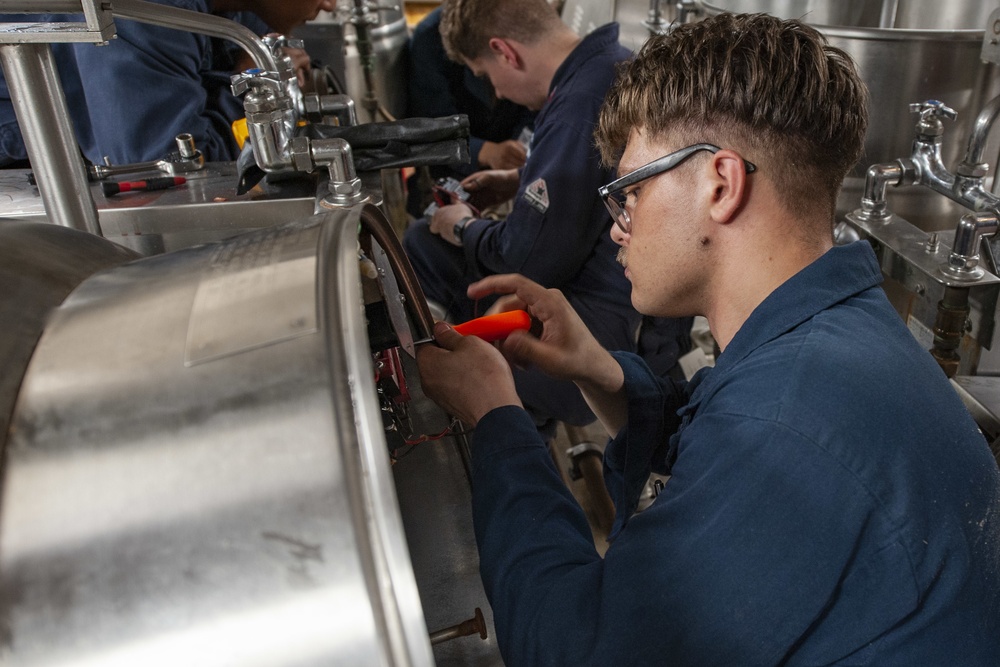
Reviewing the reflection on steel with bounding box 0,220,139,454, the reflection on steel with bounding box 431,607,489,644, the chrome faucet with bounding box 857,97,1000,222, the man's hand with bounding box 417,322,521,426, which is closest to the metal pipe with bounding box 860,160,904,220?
the chrome faucet with bounding box 857,97,1000,222

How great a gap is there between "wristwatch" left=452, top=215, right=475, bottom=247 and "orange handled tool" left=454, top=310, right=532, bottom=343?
88 cm

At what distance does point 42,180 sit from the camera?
0.97m

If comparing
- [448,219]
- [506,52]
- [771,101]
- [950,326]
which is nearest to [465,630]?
[771,101]

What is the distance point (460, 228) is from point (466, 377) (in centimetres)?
111

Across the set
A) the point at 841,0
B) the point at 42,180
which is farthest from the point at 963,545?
the point at 841,0

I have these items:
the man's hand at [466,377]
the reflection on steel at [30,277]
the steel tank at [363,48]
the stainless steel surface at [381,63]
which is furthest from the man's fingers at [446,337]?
the stainless steel surface at [381,63]

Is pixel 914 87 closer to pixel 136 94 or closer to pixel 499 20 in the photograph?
pixel 499 20

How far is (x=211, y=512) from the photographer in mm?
421

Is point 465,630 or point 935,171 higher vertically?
point 935,171

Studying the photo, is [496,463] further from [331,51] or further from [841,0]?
[331,51]

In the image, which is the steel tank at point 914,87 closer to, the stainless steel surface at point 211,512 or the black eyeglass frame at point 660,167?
the black eyeglass frame at point 660,167

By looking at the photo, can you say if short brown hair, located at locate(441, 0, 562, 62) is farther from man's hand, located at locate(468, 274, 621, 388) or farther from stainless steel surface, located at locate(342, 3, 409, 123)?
stainless steel surface, located at locate(342, 3, 409, 123)

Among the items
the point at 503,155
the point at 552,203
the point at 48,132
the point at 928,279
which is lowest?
the point at 503,155

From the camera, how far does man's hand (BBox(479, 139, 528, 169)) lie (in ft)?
9.14
